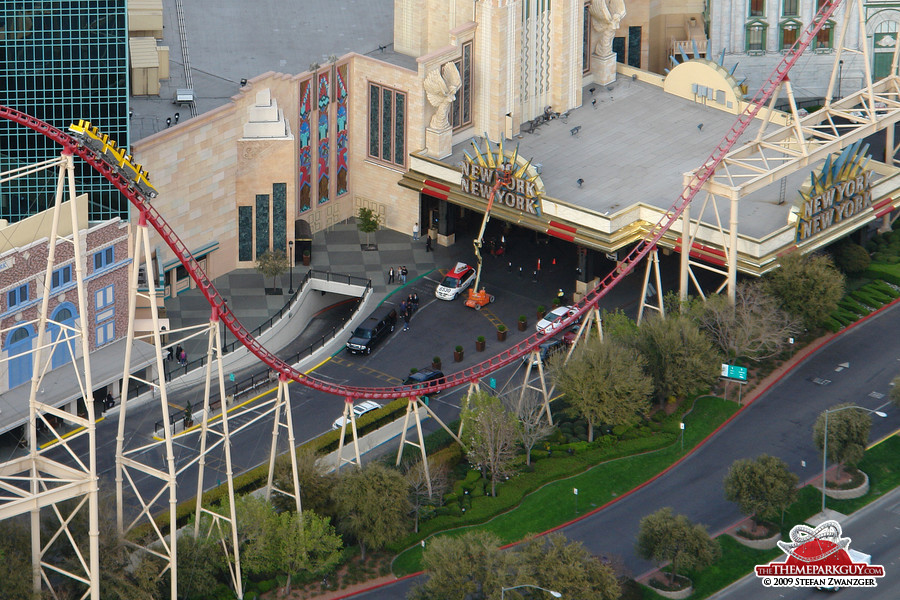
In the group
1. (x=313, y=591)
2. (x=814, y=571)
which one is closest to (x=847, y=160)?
(x=814, y=571)

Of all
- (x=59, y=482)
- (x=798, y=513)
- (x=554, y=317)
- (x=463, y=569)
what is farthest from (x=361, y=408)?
(x=798, y=513)

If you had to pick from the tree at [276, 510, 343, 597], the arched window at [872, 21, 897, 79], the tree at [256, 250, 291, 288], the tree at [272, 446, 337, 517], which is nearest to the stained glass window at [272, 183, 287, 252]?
the tree at [256, 250, 291, 288]

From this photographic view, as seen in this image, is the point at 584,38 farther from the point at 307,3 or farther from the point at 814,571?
the point at 814,571

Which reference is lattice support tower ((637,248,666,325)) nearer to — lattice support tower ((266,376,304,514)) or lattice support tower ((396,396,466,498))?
lattice support tower ((396,396,466,498))

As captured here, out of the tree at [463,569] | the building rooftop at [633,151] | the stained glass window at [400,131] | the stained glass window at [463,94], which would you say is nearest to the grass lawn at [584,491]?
the tree at [463,569]

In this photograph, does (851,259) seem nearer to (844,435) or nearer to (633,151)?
(633,151)

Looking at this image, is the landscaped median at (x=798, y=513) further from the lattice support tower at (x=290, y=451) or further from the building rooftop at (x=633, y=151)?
the lattice support tower at (x=290, y=451)
